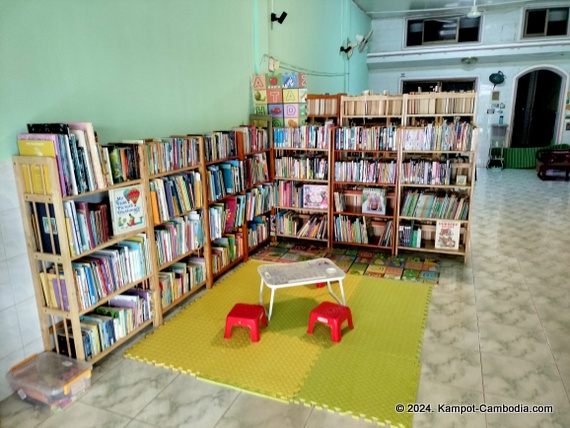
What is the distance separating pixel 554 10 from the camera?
Result: 10.7 m

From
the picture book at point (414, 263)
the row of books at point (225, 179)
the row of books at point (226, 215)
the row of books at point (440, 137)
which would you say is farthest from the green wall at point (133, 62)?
the picture book at point (414, 263)

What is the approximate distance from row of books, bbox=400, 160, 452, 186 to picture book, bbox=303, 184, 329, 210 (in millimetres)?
995

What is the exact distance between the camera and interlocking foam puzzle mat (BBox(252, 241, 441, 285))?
191 inches

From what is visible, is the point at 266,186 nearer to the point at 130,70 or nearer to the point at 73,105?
the point at 130,70

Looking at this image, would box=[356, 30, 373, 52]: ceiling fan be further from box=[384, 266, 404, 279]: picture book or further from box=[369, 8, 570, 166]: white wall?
box=[384, 266, 404, 279]: picture book

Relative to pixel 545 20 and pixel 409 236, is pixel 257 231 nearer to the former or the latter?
pixel 409 236

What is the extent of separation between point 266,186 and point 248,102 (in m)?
1.17

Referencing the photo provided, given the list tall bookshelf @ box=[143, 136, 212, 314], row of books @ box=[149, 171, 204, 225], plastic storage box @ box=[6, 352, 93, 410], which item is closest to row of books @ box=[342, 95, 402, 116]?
tall bookshelf @ box=[143, 136, 212, 314]

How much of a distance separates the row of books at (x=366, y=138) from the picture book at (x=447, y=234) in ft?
3.61

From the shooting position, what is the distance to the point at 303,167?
18.2ft

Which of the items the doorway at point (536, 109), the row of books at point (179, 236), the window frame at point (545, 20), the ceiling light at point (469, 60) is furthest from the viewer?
the doorway at point (536, 109)

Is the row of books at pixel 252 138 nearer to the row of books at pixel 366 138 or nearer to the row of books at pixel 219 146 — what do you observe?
the row of books at pixel 219 146

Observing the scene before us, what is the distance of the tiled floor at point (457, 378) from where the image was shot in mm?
2645

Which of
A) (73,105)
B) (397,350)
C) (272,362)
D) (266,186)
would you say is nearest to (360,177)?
(266,186)
